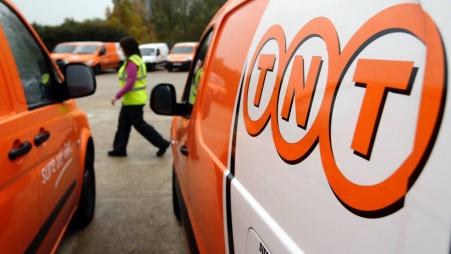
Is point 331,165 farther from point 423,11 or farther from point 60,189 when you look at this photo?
point 60,189

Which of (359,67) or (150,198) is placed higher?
(359,67)

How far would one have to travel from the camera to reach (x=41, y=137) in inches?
92.4

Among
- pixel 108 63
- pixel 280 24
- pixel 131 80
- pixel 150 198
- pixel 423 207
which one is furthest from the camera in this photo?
pixel 108 63

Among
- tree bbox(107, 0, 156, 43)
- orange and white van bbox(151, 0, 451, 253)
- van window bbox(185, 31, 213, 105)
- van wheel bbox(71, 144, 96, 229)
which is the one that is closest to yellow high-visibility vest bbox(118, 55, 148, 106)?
van wheel bbox(71, 144, 96, 229)

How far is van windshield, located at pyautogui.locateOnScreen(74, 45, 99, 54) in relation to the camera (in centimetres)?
2320

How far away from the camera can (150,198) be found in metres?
4.68

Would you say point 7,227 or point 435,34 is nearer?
point 435,34

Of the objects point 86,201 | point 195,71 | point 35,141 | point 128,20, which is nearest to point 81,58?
point 86,201

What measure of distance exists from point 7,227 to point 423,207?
1.65 m

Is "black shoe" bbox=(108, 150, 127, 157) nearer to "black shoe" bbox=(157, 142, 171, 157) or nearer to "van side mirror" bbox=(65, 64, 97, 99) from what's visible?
→ "black shoe" bbox=(157, 142, 171, 157)

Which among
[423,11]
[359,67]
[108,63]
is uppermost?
[423,11]

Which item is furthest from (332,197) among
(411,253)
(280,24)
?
(280,24)

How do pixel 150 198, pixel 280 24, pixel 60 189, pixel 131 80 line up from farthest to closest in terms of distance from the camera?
pixel 131 80 < pixel 150 198 < pixel 60 189 < pixel 280 24

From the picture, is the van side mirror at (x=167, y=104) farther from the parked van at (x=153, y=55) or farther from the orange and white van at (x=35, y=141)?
the parked van at (x=153, y=55)
